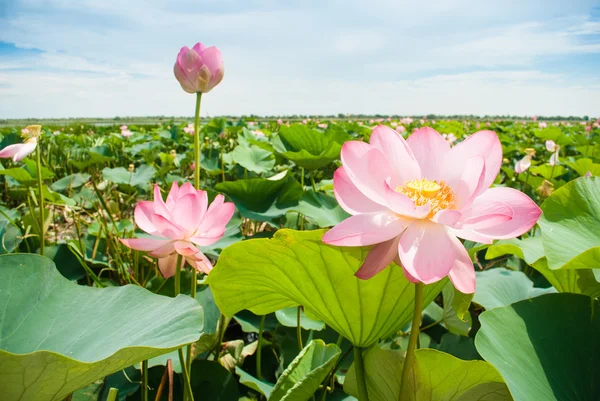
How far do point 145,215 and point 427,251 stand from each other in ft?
1.89

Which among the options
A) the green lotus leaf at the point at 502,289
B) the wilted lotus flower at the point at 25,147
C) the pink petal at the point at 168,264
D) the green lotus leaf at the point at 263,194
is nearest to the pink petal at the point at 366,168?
the pink petal at the point at 168,264

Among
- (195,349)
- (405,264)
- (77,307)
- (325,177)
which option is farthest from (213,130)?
(405,264)

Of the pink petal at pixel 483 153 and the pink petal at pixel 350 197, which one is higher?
the pink petal at pixel 483 153

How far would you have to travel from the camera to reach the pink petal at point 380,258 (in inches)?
18.7

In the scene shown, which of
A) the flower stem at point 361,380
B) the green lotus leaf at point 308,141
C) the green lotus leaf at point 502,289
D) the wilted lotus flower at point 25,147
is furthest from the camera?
the green lotus leaf at point 308,141

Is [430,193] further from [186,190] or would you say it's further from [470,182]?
[186,190]

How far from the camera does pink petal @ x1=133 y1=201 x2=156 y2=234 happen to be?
0.82 m

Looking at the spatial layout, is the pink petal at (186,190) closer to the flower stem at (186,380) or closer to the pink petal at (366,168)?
the flower stem at (186,380)

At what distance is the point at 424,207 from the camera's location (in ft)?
1.51

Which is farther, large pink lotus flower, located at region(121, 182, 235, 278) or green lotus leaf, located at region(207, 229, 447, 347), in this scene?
large pink lotus flower, located at region(121, 182, 235, 278)

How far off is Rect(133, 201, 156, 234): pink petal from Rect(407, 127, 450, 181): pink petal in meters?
0.51

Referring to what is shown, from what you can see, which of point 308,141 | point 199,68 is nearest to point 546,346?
point 199,68

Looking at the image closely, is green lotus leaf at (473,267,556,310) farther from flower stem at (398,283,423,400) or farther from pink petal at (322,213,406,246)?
pink petal at (322,213,406,246)

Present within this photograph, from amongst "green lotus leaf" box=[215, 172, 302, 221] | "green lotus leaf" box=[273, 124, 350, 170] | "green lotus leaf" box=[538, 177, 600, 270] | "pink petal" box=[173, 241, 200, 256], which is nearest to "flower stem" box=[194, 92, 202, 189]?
"pink petal" box=[173, 241, 200, 256]
